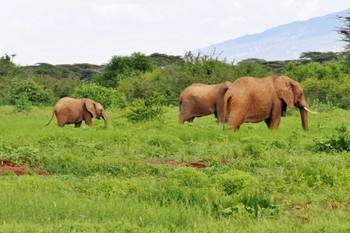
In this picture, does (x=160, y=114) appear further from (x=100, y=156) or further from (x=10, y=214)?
(x=10, y=214)

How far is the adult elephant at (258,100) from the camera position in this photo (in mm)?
14594

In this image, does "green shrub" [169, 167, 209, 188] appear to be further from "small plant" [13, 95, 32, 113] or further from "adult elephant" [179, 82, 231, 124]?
"small plant" [13, 95, 32, 113]

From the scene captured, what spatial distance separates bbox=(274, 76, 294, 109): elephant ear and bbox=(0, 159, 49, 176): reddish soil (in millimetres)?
7265

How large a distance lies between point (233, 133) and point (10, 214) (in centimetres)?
817

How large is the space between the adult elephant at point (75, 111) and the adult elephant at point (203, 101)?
2565 millimetres

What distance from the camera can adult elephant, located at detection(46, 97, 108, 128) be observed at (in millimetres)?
→ 19656

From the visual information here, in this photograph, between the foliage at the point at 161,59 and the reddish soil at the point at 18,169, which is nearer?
the reddish soil at the point at 18,169

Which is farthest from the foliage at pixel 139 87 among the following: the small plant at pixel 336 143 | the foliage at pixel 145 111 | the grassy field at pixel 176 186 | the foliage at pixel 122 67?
the small plant at pixel 336 143

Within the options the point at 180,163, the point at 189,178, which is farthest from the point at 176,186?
the point at 180,163

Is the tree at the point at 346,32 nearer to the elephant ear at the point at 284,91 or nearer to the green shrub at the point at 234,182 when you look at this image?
the elephant ear at the point at 284,91

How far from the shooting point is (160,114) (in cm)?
1936

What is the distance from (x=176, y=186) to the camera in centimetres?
708

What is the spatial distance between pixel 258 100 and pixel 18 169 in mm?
7072

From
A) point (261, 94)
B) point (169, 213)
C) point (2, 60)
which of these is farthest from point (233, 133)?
point (2, 60)
